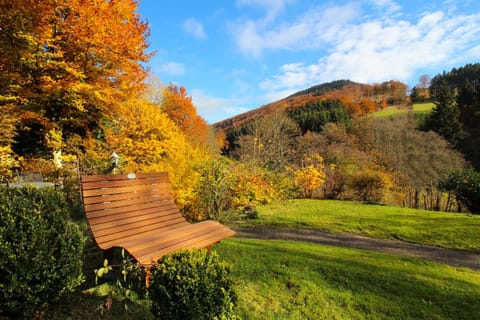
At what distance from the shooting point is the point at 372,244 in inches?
227

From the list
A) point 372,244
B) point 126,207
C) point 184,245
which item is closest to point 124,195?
point 126,207

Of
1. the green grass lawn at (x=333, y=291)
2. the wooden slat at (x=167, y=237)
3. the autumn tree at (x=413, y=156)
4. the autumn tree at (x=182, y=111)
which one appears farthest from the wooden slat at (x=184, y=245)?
the autumn tree at (x=182, y=111)

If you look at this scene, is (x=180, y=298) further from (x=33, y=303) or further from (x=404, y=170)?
(x=404, y=170)

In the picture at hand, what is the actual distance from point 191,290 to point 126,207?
238cm

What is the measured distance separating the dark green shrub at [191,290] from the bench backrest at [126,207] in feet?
3.81

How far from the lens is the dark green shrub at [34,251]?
210 cm

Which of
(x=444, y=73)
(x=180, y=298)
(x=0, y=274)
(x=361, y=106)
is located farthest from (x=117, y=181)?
(x=444, y=73)

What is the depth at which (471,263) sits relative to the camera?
4668 mm

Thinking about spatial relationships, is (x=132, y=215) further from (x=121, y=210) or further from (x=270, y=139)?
(x=270, y=139)

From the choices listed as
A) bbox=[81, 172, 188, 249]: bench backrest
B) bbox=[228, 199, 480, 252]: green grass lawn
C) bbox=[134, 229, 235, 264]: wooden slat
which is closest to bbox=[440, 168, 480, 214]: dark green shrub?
bbox=[228, 199, 480, 252]: green grass lawn

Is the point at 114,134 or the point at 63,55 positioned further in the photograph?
the point at 114,134

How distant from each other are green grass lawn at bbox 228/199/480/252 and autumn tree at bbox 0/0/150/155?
7735 mm

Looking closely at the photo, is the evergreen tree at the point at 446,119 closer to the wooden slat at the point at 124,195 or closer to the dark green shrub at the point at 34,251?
the wooden slat at the point at 124,195

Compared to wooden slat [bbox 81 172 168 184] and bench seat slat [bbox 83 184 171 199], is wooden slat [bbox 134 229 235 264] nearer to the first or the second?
bench seat slat [bbox 83 184 171 199]
